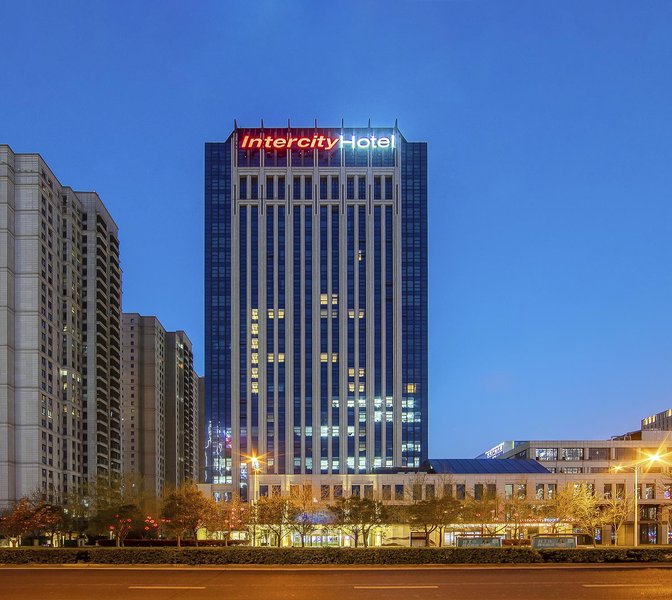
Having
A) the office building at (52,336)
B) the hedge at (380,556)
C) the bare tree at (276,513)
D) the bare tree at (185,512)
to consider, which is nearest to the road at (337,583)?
the hedge at (380,556)

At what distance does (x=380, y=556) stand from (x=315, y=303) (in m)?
117

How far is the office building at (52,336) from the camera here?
121062 mm

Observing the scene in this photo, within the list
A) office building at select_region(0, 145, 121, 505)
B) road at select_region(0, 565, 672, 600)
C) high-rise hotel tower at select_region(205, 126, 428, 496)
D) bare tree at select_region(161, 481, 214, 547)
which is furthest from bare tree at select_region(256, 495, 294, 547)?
high-rise hotel tower at select_region(205, 126, 428, 496)

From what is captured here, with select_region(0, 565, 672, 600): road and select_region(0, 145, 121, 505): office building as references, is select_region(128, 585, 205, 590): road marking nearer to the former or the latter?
select_region(0, 565, 672, 600): road

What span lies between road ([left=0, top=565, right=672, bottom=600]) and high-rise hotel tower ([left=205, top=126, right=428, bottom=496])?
113m

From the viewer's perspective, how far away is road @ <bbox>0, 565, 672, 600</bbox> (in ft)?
102

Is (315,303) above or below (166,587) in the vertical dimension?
above

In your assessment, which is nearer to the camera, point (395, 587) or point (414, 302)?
point (395, 587)

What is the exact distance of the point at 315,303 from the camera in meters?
158

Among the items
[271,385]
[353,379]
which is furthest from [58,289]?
[353,379]

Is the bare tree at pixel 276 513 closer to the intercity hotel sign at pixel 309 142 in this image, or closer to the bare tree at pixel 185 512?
the bare tree at pixel 185 512

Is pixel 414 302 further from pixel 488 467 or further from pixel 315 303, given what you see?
Answer: pixel 488 467

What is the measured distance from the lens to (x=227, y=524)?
82.3 meters

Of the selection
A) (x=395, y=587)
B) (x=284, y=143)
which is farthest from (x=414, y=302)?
(x=395, y=587)
